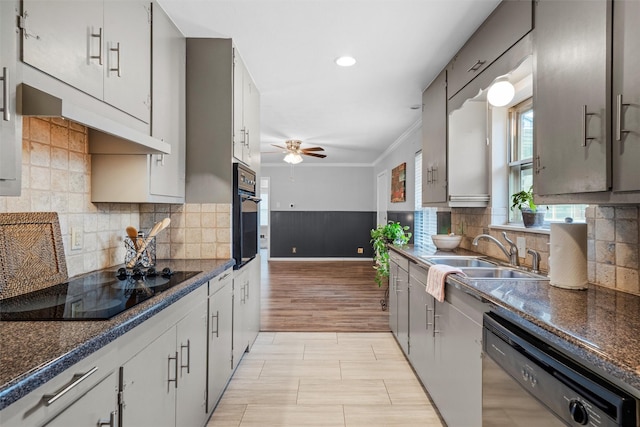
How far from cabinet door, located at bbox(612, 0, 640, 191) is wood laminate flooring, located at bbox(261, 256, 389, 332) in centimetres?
291

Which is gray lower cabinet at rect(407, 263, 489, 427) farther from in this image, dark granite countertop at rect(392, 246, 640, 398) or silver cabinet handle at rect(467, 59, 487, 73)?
silver cabinet handle at rect(467, 59, 487, 73)

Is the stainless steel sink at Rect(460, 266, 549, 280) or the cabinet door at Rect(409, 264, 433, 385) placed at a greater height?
the stainless steel sink at Rect(460, 266, 549, 280)

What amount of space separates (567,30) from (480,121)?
139 centimetres

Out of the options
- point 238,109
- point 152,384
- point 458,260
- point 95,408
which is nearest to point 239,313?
point 152,384

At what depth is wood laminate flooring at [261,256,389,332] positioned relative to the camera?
154 inches

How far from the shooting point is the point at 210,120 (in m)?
2.53

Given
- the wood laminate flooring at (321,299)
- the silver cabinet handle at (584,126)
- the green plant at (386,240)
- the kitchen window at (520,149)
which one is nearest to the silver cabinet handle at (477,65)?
the kitchen window at (520,149)

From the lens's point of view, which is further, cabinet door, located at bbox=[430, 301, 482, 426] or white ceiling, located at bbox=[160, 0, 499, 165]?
white ceiling, located at bbox=[160, 0, 499, 165]

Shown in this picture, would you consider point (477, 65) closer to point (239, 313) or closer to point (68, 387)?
point (239, 313)

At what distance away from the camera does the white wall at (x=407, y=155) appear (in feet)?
16.4

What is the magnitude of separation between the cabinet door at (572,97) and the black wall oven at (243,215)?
1.81m

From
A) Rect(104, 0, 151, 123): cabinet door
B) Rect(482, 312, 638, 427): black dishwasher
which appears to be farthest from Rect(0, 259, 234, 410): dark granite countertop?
Rect(482, 312, 638, 427): black dishwasher

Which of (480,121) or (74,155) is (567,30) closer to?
(480,121)

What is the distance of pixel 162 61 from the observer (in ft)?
7.02
